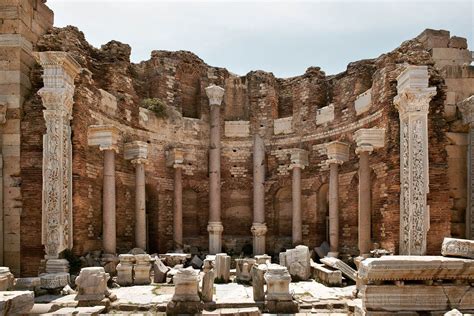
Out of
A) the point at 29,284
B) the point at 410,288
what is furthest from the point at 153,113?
the point at 410,288

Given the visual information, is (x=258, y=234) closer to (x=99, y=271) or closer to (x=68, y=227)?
(x=68, y=227)

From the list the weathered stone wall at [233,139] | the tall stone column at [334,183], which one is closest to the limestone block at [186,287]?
the weathered stone wall at [233,139]

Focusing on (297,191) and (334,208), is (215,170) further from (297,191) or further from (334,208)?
(334,208)

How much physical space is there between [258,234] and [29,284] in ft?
35.8

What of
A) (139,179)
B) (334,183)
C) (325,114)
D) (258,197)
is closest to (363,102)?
(325,114)

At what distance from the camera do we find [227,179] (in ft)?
70.7

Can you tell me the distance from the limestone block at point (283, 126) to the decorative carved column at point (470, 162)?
8716mm

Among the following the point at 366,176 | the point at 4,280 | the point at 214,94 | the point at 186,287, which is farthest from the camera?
the point at 214,94

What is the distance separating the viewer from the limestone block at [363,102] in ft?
55.9

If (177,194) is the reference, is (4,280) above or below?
below

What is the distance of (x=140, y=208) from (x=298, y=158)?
7369 mm

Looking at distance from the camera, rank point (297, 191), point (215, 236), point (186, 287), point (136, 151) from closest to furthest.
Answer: point (186, 287), point (136, 151), point (297, 191), point (215, 236)

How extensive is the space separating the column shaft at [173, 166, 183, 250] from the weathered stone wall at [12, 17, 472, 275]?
0.75 meters

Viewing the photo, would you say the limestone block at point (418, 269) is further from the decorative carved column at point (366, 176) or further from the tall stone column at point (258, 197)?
the tall stone column at point (258, 197)
